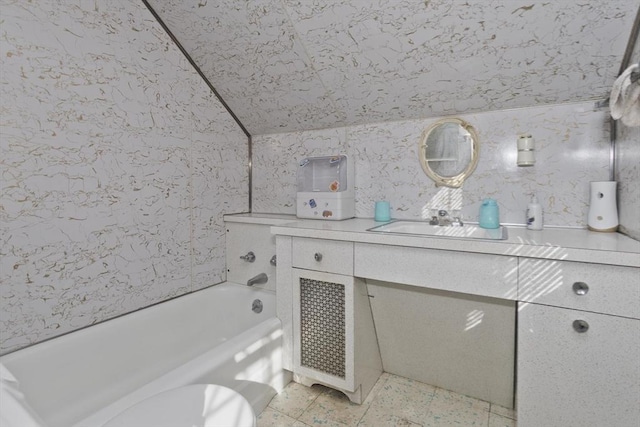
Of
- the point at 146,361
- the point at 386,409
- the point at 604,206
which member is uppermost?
the point at 604,206

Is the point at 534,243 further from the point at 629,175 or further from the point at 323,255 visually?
the point at 323,255

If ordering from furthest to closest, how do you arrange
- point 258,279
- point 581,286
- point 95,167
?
point 258,279, point 95,167, point 581,286

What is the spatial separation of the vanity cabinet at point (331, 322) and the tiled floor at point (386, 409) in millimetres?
70

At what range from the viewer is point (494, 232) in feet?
5.29

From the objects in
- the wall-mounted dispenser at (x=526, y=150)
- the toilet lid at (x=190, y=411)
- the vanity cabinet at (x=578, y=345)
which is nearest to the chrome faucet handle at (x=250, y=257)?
the toilet lid at (x=190, y=411)

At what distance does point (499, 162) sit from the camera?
1.78m

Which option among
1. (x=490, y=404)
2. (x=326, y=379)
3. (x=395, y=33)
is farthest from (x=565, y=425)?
(x=395, y=33)

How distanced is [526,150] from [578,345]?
0.93 meters

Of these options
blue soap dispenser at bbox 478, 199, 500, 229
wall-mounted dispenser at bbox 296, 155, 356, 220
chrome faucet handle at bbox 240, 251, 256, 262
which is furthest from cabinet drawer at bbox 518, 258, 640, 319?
chrome faucet handle at bbox 240, 251, 256, 262

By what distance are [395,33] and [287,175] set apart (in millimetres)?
1244

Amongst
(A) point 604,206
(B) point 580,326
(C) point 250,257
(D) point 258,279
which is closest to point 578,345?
(B) point 580,326

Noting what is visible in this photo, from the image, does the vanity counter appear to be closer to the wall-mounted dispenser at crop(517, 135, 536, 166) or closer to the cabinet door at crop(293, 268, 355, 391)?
the cabinet door at crop(293, 268, 355, 391)

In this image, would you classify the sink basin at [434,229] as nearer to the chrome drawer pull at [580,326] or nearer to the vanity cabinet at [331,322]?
the vanity cabinet at [331,322]

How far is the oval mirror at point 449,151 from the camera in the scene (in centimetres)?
186
